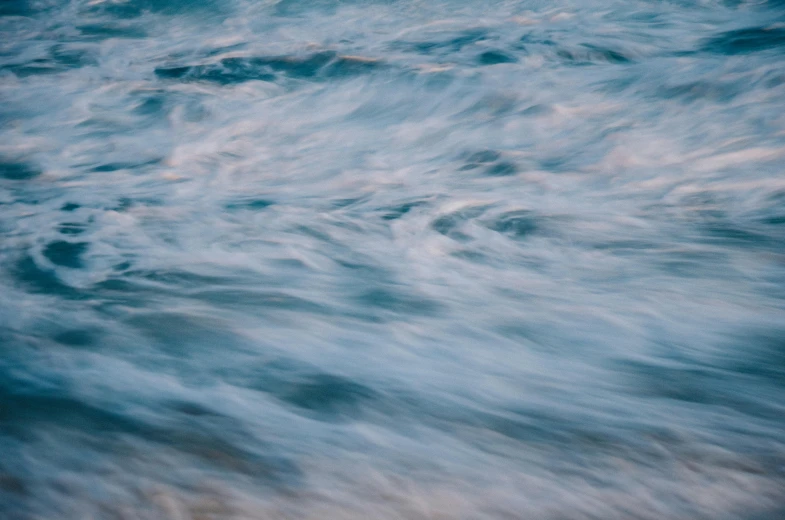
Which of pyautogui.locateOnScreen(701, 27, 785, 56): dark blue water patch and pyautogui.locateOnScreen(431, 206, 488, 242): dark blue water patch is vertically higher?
pyautogui.locateOnScreen(701, 27, 785, 56): dark blue water patch

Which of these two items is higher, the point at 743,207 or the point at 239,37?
the point at 239,37

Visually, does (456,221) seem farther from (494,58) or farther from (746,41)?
(746,41)

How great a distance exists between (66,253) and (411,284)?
1.37 metres

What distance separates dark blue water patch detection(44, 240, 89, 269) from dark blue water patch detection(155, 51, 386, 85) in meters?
2.24

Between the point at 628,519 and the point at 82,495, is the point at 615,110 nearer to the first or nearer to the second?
the point at 628,519

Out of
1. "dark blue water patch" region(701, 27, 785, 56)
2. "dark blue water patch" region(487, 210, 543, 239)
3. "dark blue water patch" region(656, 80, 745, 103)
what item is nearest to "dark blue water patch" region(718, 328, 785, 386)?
"dark blue water patch" region(487, 210, 543, 239)

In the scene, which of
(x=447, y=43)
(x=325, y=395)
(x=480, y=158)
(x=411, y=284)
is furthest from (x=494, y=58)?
(x=325, y=395)

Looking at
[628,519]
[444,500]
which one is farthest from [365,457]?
[628,519]

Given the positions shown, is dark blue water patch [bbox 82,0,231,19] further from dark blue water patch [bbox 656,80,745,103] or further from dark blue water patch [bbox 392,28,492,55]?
dark blue water patch [bbox 656,80,745,103]

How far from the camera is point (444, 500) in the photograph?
4.38 feet

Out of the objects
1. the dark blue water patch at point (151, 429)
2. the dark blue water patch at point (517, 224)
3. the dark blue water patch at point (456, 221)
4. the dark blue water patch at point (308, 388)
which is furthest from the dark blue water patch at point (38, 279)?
the dark blue water patch at point (517, 224)

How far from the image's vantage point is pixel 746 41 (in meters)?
4.04

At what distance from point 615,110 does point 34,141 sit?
3.37 metres

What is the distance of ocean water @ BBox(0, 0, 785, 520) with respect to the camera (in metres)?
1.40
